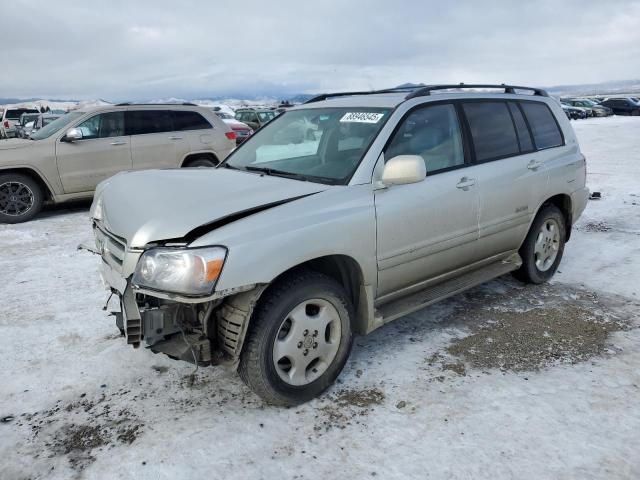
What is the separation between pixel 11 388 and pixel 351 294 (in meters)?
2.24

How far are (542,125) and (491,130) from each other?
0.90 m

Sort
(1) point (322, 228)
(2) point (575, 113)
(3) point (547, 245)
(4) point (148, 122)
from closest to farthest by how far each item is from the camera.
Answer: (1) point (322, 228) → (3) point (547, 245) → (4) point (148, 122) → (2) point (575, 113)

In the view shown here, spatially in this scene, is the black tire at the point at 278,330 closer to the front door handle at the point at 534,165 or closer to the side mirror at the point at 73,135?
the front door handle at the point at 534,165

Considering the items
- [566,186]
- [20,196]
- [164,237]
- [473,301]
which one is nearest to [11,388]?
[164,237]

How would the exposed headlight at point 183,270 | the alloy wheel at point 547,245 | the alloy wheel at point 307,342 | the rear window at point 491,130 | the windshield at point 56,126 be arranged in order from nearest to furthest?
1. the exposed headlight at point 183,270
2. the alloy wheel at point 307,342
3. the rear window at point 491,130
4. the alloy wheel at point 547,245
5. the windshield at point 56,126

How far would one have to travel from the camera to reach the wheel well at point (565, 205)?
4.89 metres

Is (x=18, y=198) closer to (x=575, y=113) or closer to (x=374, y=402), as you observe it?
(x=374, y=402)

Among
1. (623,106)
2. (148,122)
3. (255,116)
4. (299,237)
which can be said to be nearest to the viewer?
(299,237)

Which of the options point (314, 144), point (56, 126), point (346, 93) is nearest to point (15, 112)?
point (56, 126)

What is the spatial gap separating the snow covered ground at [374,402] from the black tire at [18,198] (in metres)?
3.37

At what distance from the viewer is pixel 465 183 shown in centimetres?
378

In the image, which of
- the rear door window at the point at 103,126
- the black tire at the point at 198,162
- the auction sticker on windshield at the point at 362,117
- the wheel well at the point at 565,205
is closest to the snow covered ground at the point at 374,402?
the wheel well at the point at 565,205

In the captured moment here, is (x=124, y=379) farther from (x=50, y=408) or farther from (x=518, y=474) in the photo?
(x=518, y=474)

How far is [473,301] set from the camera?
4578 millimetres
